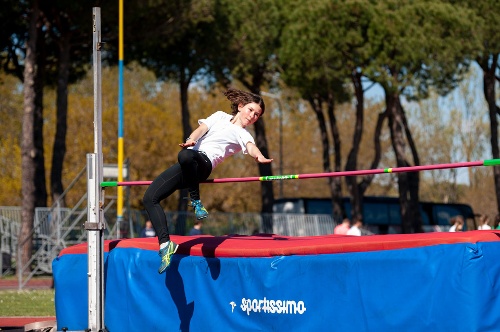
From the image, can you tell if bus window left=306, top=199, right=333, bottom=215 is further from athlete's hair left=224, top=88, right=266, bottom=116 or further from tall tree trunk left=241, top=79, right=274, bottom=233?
athlete's hair left=224, top=88, right=266, bottom=116

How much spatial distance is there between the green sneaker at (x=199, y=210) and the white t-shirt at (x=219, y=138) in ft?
1.22

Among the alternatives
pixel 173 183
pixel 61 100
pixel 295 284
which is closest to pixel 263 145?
pixel 61 100

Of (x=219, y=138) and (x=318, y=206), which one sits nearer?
(x=219, y=138)

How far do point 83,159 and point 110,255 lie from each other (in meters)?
42.5

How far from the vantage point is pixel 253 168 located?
195 ft

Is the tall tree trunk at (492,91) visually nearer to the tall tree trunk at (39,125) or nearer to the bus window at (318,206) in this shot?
the bus window at (318,206)

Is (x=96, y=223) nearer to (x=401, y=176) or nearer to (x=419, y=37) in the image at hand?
(x=419, y=37)

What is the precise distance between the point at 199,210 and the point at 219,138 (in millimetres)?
658

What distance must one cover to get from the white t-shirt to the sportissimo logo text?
4.14 feet

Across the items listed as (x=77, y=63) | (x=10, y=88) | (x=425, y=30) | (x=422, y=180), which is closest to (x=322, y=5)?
(x=425, y=30)

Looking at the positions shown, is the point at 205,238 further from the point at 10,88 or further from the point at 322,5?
the point at 10,88

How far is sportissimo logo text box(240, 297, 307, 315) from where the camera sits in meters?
7.66

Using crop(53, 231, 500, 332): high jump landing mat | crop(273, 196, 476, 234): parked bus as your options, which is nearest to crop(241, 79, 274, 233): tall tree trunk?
crop(273, 196, 476, 234): parked bus

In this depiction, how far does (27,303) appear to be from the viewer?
54.2ft
